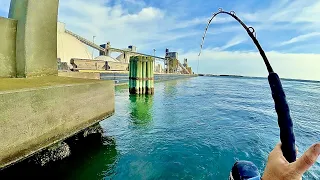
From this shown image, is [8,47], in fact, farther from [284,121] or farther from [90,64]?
[90,64]

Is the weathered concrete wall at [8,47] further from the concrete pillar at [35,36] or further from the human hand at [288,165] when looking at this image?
the human hand at [288,165]

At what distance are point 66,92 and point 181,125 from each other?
649 centimetres

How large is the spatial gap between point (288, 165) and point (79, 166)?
5.27 meters

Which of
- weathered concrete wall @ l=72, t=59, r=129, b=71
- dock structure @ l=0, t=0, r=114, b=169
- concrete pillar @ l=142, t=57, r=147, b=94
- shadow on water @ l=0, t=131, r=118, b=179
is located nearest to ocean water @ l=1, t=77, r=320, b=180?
shadow on water @ l=0, t=131, r=118, b=179

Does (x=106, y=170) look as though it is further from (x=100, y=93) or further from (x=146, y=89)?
(x=146, y=89)

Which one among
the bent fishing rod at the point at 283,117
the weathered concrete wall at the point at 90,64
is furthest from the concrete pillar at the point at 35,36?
the weathered concrete wall at the point at 90,64

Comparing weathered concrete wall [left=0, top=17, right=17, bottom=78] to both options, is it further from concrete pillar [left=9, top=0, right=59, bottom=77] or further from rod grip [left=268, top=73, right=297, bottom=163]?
rod grip [left=268, top=73, right=297, bottom=163]

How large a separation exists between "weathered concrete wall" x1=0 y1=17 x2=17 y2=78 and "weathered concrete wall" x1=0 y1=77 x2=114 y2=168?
92 cm

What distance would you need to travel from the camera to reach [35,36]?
17.9 ft

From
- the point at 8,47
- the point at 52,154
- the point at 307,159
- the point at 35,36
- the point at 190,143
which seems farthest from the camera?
the point at 190,143

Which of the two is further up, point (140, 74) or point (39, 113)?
point (140, 74)

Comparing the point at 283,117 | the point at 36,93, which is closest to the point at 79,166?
the point at 36,93

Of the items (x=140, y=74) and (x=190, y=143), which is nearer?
(x=190, y=143)

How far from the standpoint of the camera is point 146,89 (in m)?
21.6
